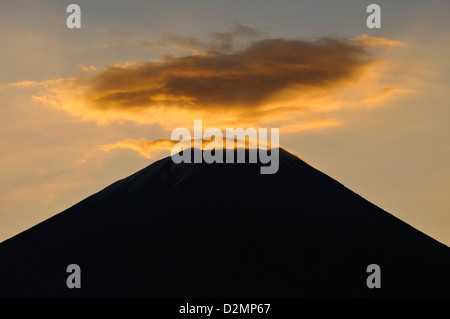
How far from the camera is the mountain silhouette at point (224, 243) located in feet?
405

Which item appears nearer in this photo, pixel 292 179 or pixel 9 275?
pixel 9 275

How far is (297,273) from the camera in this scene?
416 ft

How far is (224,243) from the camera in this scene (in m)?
139

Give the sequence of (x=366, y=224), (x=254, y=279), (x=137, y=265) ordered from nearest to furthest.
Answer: (x=254, y=279) < (x=137, y=265) < (x=366, y=224)

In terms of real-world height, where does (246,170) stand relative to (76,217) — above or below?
Result: above

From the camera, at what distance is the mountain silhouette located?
4857 inches

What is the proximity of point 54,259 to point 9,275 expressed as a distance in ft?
31.3
